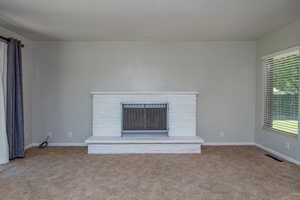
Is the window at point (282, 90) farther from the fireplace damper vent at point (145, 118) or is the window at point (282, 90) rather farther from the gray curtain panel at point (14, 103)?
the gray curtain panel at point (14, 103)

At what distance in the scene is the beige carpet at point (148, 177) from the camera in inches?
101

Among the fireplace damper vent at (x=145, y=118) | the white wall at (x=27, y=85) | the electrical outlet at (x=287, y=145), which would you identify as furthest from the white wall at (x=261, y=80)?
the white wall at (x=27, y=85)

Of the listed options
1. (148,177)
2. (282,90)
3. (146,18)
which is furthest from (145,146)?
(282,90)

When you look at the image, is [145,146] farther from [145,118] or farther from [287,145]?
[287,145]

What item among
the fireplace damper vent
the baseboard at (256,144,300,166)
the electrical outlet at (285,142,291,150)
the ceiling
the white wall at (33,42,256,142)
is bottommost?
the baseboard at (256,144,300,166)

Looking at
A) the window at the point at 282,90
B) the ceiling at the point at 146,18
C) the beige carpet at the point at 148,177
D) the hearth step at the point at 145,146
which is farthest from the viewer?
the hearth step at the point at 145,146

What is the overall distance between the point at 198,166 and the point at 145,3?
8.72 feet

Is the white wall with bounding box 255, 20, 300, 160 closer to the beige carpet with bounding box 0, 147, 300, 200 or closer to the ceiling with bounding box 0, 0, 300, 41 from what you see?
the ceiling with bounding box 0, 0, 300, 41

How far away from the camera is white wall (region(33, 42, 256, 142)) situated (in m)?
4.91

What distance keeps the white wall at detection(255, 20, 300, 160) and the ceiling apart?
182 mm

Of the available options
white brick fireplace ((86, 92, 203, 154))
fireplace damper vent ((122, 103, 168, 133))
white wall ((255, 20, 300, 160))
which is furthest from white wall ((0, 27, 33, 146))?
white wall ((255, 20, 300, 160))

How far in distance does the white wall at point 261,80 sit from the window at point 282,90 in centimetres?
12

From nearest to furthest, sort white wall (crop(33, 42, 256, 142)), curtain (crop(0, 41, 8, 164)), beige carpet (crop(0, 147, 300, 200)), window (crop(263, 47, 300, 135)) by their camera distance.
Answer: beige carpet (crop(0, 147, 300, 200))
curtain (crop(0, 41, 8, 164))
window (crop(263, 47, 300, 135))
white wall (crop(33, 42, 256, 142))

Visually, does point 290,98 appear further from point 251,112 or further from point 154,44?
point 154,44
